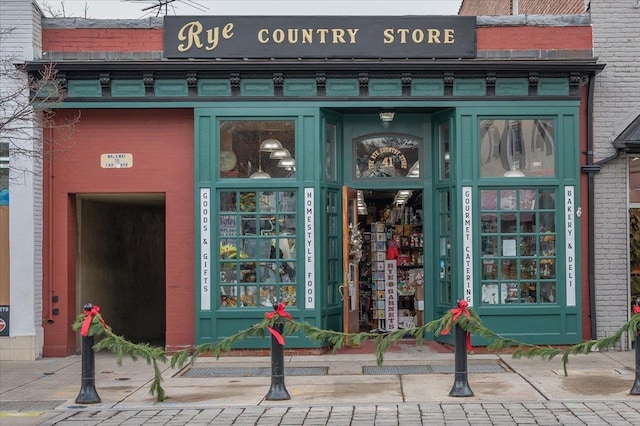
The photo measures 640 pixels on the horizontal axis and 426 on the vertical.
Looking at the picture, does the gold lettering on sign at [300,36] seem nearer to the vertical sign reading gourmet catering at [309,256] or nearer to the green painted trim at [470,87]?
the green painted trim at [470,87]

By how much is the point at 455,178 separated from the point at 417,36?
2.27m

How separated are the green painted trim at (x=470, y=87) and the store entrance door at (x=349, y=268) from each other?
234 centimetres

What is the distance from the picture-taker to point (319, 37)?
1339 centimetres

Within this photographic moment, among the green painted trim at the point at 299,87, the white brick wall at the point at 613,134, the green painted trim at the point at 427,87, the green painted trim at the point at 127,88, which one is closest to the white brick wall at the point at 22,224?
the green painted trim at the point at 127,88

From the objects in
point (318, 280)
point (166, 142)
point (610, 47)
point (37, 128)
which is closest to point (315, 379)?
point (318, 280)

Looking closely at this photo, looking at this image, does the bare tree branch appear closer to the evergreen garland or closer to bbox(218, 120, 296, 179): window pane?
bbox(218, 120, 296, 179): window pane

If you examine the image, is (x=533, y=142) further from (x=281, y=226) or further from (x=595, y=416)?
(x=595, y=416)

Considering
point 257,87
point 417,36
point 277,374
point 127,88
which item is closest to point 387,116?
point 417,36

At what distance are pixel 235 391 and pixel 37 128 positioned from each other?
5522 millimetres

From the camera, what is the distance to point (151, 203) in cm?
1719

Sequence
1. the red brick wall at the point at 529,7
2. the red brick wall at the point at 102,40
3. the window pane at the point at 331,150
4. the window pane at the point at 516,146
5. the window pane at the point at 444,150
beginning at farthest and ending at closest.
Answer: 1. the red brick wall at the point at 529,7
2. the window pane at the point at 331,150
3. the window pane at the point at 444,150
4. the red brick wall at the point at 102,40
5. the window pane at the point at 516,146

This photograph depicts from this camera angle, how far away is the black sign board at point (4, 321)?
13148 millimetres

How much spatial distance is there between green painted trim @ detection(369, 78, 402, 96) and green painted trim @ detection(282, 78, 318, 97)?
882 millimetres

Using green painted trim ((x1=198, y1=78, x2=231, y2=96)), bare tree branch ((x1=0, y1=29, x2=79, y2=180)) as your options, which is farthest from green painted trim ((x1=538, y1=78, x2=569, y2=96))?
bare tree branch ((x1=0, y1=29, x2=79, y2=180))
